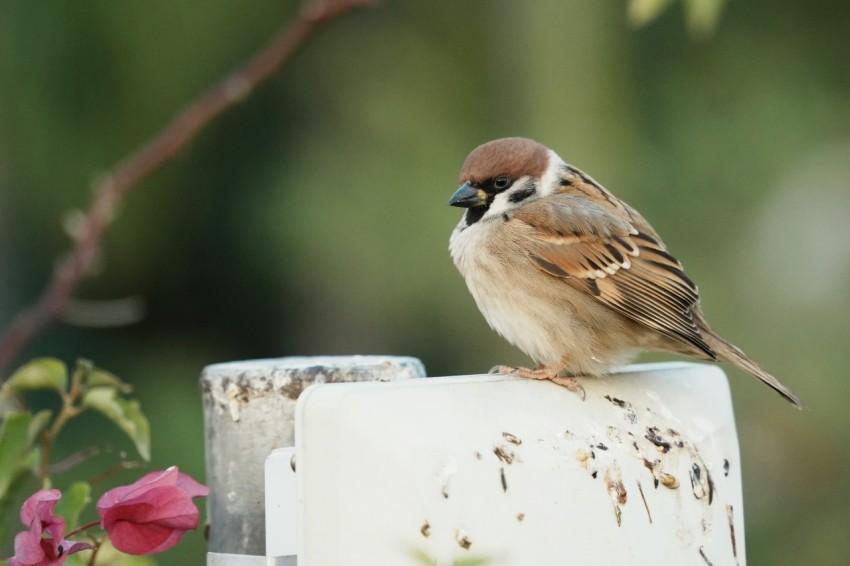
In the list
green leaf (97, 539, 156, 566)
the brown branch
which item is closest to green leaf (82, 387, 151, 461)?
green leaf (97, 539, 156, 566)

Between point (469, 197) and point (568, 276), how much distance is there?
0.82ft

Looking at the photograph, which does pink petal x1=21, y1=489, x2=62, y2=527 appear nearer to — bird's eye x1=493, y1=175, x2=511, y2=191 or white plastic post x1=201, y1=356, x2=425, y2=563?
white plastic post x1=201, y1=356, x2=425, y2=563

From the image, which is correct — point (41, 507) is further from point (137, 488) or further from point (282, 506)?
point (282, 506)

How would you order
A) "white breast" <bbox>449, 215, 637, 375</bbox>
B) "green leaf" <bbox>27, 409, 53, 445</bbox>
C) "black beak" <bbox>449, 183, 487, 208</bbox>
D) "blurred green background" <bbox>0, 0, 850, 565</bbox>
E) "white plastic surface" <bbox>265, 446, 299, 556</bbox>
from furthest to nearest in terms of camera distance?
"blurred green background" <bbox>0, 0, 850, 565</bbox> → "black beak" <bbox>449, 183, 487, 208</bbox> → "white breast" <bbox>449, 215, 637, 375</bbox> → "green leaf" <bbox>27, 409, 53, 445</bbox> → "white plastic surface" <bbox>265, 446, 299, 556</bbox>

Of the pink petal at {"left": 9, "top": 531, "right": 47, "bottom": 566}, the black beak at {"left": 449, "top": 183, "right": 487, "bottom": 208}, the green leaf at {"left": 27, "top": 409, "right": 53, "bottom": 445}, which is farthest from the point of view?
the black beak at {"left": 449, "top": 183, "right": 487, "bottom": 208}

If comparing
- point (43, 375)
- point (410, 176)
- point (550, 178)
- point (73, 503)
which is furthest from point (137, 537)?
point (410, 176)

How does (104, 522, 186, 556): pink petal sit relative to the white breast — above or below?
below

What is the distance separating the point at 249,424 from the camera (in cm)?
133

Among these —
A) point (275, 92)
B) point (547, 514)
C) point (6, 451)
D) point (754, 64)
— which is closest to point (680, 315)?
point (547, 514)

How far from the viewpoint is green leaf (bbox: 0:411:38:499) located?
46.4 inches

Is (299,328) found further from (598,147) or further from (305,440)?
(305,440)

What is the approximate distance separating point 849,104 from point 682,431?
3.38 m

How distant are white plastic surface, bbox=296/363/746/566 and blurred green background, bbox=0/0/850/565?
2681 mm

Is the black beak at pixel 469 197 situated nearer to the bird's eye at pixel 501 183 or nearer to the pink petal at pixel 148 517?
the bird's eye at pixel 501 183
